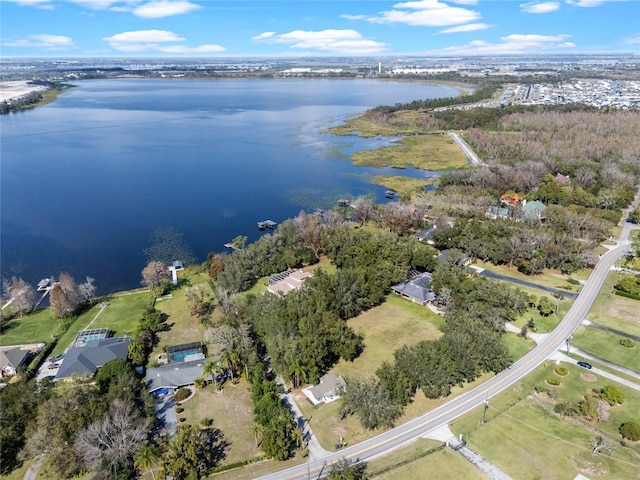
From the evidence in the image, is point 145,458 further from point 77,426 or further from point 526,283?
point 526,283

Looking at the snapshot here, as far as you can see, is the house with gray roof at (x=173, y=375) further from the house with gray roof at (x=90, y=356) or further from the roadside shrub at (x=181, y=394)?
the house with gray roof at (x=90, y=356)

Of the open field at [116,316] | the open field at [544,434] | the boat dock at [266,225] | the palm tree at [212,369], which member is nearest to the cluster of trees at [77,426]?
the palm tree at [212,369]

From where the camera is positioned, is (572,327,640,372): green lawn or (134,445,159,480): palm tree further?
(572,327,640,372): green lawn

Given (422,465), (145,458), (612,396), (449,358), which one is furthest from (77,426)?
(612,396)

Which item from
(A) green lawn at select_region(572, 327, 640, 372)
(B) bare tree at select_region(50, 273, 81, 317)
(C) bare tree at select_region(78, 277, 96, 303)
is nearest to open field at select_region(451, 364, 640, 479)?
(A) green lawn at select_region(572, 327, 640, 372)

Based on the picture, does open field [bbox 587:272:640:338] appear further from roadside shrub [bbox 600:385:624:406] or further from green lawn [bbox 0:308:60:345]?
green lawn [bbox 0:308:60:345]

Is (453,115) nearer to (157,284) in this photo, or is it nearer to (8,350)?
(157,284)
